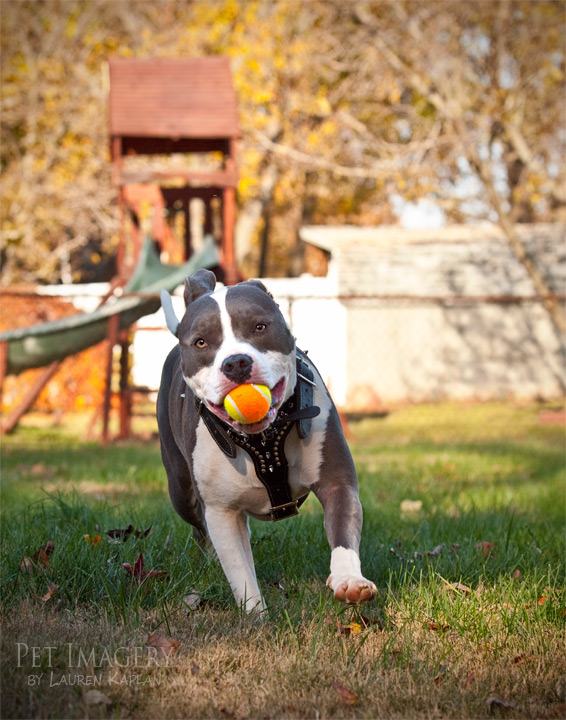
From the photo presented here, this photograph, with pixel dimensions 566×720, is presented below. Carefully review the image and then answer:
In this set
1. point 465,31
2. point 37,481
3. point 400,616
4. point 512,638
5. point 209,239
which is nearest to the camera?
point 512,638

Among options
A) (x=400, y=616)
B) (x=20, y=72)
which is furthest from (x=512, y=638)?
(x=20, y=72)

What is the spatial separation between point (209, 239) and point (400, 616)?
890 cm

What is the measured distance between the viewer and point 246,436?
9.20ft

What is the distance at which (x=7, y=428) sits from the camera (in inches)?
385

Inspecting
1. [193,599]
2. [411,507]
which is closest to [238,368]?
A: [193,599]

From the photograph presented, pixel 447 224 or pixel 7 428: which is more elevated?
pixel 447 224

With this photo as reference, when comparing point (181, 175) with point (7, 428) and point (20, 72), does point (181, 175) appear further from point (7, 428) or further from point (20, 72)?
point (20, 72)

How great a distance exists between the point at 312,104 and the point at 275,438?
49.9 feet

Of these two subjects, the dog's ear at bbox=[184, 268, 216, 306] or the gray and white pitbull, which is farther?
the dog's ear at bbox=[184, 268, 216, 306]

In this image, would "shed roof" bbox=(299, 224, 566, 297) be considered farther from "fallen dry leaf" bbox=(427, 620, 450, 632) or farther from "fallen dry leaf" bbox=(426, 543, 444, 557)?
"fallen dry leaf" bbox=(427, 620, 450, 632)

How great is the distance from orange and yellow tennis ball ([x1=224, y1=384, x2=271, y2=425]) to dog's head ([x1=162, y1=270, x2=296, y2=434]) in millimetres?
Result: 28

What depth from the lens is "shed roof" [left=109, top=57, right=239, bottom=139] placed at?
11.0m

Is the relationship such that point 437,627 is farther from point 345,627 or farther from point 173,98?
point 173,98

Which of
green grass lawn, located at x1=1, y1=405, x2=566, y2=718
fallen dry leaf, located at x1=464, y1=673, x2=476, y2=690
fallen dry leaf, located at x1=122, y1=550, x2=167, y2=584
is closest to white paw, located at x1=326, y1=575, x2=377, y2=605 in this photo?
green grass lawn, located at x1=1, y1=405, x2=566, y2=718
